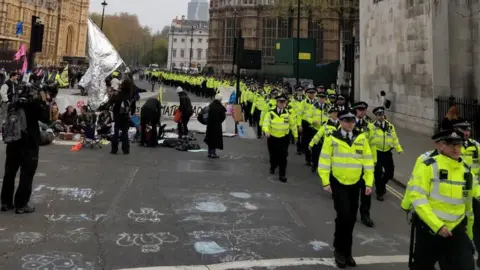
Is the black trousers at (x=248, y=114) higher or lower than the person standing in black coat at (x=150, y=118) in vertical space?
lower

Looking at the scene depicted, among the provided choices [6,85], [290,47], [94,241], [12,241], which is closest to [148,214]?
[94,241]

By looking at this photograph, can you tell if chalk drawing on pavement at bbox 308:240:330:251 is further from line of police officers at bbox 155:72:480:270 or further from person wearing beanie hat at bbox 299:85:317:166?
person wearing beanie hat at bbox 299:85:317:166

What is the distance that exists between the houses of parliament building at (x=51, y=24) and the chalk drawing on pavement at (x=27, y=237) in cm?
5423

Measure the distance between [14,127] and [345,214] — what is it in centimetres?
468

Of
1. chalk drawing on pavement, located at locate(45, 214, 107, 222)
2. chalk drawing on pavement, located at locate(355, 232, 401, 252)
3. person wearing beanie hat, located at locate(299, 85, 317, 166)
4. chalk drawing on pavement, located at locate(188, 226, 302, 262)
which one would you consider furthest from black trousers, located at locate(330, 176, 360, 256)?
person wearing beanie hat, located at locate(299, 85, 317, 166)

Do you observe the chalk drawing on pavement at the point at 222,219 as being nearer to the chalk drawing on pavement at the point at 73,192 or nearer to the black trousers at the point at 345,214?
the black trousers at the point at 345,214

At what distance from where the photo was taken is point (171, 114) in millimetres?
17500

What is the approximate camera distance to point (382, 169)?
25.6 feet

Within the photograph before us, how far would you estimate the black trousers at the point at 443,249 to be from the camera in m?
3.33

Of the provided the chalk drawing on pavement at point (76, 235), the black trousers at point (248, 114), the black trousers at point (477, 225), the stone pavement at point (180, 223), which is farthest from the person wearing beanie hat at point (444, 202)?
the black trousers at point (248, 114)

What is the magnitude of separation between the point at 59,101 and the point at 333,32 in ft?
160

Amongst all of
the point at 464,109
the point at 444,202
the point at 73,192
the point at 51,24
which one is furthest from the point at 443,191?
the point at 51,24

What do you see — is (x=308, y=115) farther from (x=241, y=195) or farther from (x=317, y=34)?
(x=317, y=34)

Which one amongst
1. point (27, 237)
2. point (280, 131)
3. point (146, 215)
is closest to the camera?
point (27, 237)
